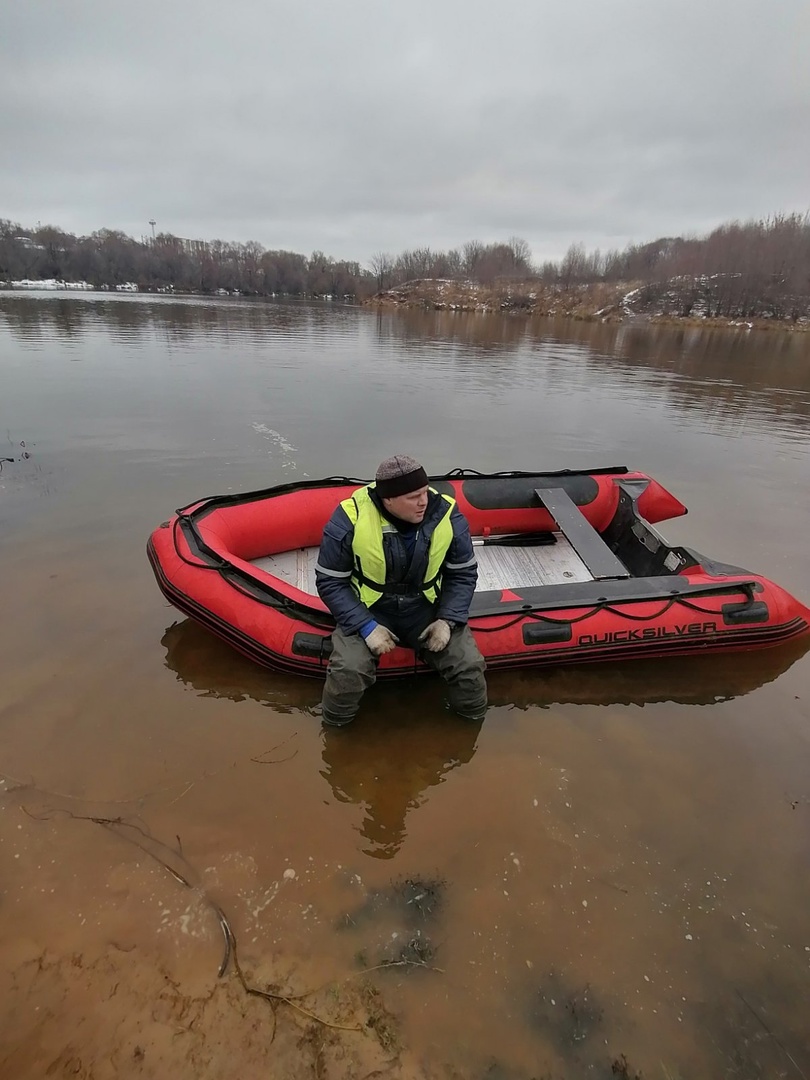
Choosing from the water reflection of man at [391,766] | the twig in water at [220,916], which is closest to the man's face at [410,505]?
the water reflection of man at [391,766]

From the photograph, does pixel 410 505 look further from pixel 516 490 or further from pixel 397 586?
pixel 516 490

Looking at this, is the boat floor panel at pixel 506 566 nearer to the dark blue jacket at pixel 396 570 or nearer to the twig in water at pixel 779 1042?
the dark blue jacket at pixel 396 570

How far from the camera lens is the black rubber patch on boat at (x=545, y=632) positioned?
3.42m

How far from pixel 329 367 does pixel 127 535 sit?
11335 millimetres

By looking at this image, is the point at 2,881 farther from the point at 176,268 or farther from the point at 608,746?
the point at 176,268

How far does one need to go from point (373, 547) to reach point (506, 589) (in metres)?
1.26

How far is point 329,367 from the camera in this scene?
50.9 ft

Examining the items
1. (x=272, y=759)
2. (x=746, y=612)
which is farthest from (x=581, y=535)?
(x=272, y=759)

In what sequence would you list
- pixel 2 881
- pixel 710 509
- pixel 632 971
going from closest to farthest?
1. pixel 632 971
2. pixel 2 881
3. pixel 710 509

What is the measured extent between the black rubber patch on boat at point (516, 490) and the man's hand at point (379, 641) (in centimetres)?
226

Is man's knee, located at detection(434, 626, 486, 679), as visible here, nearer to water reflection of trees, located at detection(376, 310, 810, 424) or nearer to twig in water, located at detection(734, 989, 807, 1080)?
twig in water, located at detection(734, 989, 807, 1080)

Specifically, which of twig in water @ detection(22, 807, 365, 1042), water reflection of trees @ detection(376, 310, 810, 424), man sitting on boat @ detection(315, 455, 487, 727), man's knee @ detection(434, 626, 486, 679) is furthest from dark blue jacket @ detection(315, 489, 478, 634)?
water reflection of trees @ detection(376, 310, 810, 424)

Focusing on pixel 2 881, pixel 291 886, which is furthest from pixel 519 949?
pixel 2 881

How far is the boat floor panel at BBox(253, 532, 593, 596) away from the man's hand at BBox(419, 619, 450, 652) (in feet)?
3.81
